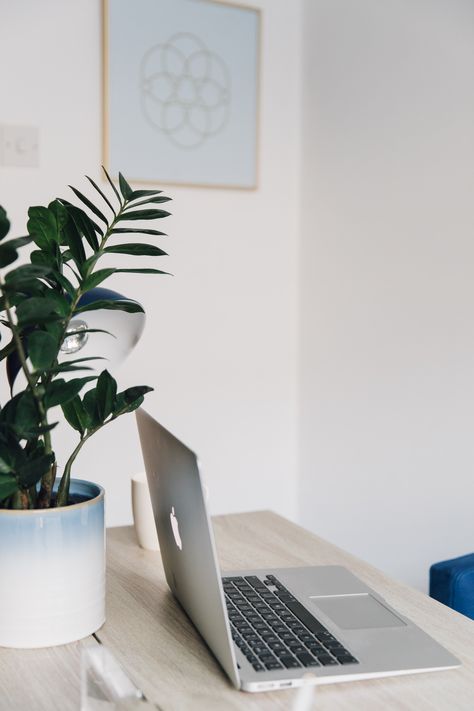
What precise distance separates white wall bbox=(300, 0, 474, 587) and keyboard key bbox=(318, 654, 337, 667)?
3.84 ft

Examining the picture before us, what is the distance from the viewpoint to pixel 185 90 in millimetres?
2469

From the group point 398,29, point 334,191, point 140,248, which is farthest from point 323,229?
point 140,248

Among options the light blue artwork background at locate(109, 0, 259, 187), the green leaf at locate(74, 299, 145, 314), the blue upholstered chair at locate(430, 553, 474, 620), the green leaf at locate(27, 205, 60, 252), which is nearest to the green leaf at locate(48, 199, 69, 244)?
the green leaf at locate(27, 205, 60, 252)

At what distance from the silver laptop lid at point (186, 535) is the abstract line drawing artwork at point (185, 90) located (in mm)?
1479

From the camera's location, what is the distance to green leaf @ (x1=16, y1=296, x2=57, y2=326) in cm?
90

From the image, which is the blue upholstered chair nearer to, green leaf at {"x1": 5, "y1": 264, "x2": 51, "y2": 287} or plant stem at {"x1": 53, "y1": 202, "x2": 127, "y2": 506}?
plant stem at {"x1": 53, "y1": 202, "x2": 127, "y2": 506}

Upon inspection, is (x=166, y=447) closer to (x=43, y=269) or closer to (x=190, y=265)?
(x=43, y=269)

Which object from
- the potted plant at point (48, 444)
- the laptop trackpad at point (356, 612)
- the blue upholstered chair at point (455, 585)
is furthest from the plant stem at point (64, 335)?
the blue upholstered chair at point (455, 585)

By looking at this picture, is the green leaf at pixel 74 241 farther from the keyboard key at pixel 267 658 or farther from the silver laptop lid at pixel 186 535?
the keyboard key at pixel 267 658

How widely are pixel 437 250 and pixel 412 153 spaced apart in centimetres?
28

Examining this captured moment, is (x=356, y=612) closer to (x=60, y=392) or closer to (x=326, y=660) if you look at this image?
(x=326, y=660)

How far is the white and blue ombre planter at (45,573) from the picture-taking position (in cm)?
97

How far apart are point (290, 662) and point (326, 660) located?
0.04 meters

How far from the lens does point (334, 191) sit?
2.49m
